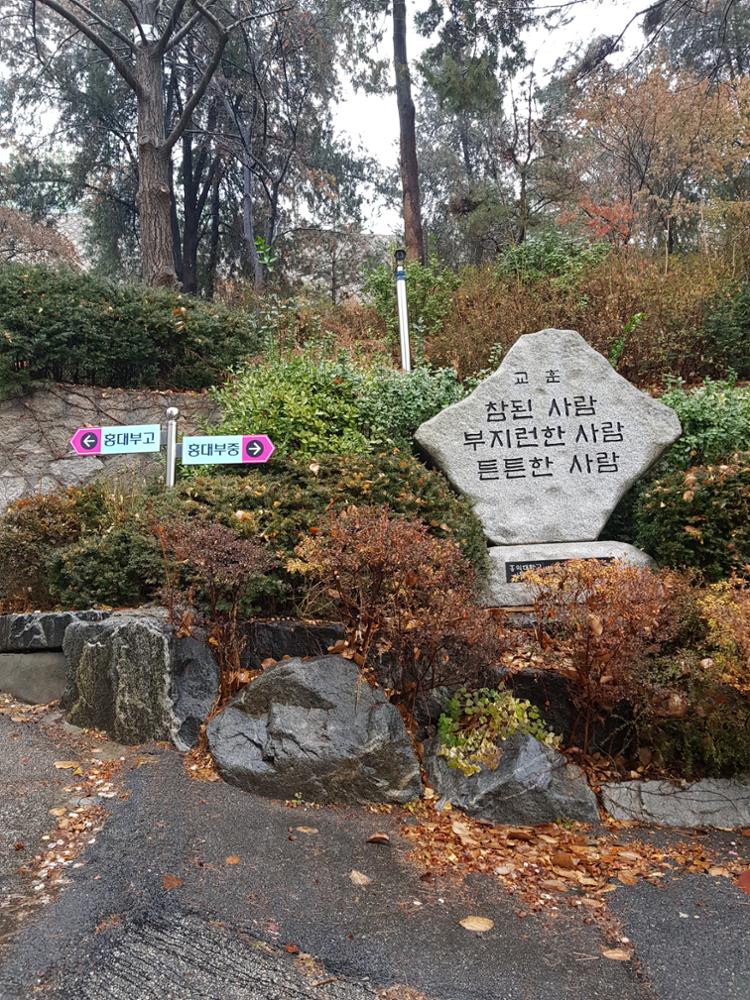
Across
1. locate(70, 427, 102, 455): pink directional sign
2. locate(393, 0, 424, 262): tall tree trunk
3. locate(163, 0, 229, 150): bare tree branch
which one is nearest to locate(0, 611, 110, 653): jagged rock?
locate(70, 427, 102, 455): pink directional sign

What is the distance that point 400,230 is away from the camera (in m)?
22.1

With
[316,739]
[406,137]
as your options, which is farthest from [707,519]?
[406,137]

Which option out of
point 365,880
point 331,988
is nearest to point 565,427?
point 365,880

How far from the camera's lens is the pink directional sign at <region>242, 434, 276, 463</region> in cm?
531

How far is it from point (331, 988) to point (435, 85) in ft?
45.5

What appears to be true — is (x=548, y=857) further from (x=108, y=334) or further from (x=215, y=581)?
(x=108, y=334)

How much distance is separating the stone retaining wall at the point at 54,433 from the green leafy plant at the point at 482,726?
4353mm

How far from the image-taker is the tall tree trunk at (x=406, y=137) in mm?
14727

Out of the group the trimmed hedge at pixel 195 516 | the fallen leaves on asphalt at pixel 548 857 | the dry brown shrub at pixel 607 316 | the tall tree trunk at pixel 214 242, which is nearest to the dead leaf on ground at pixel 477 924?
the fallen leaves on asphalt at pixel 548 857

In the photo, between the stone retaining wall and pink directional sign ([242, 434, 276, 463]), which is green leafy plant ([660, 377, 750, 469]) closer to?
pink directional sign ([242, 434, 276, 463])

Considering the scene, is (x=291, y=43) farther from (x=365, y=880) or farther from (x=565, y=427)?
(x=365, y=880)

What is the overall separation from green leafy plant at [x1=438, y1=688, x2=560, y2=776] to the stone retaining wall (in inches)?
171

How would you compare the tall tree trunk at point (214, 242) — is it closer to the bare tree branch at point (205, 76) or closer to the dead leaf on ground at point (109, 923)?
the bare tree branch at point (205, 76)

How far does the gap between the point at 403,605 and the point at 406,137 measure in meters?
13.6
